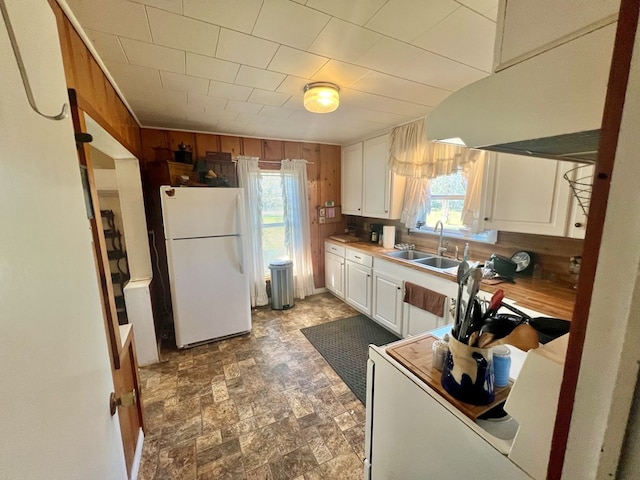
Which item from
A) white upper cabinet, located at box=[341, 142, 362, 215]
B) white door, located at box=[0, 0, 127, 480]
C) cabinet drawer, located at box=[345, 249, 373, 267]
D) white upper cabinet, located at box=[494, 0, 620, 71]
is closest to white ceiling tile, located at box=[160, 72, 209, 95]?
white door, located at box=[0, 0, 127, 480]

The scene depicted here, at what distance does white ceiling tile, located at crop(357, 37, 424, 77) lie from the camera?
1.44 meters

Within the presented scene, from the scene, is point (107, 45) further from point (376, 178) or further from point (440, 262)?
point (440, 262)

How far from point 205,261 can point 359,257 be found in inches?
70.6

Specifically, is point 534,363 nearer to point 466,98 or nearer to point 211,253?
point 466,98

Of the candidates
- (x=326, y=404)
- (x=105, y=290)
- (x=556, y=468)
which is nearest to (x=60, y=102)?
(x=105, y=290)

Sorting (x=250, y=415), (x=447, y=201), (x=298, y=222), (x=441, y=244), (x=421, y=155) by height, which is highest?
(x=421, y=155)

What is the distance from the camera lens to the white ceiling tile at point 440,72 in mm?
1602

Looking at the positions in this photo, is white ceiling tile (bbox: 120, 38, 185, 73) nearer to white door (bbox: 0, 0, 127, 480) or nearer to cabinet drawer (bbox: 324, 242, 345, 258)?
white door (bbox: 0, 0, 127, 480)

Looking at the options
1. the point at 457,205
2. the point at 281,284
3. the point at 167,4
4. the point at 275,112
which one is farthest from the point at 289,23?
the point at 281,284

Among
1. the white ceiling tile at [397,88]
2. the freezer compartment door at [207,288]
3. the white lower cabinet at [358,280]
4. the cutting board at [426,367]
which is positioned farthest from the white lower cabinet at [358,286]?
the cutting board at [426,367]

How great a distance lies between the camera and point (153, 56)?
1545 millimetres

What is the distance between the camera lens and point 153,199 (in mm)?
2906

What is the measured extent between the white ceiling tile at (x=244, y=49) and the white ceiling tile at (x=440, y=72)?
0.89 metres

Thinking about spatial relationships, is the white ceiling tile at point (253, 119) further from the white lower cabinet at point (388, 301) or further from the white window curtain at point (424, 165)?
the white lower cabinet at point (388, 301)
